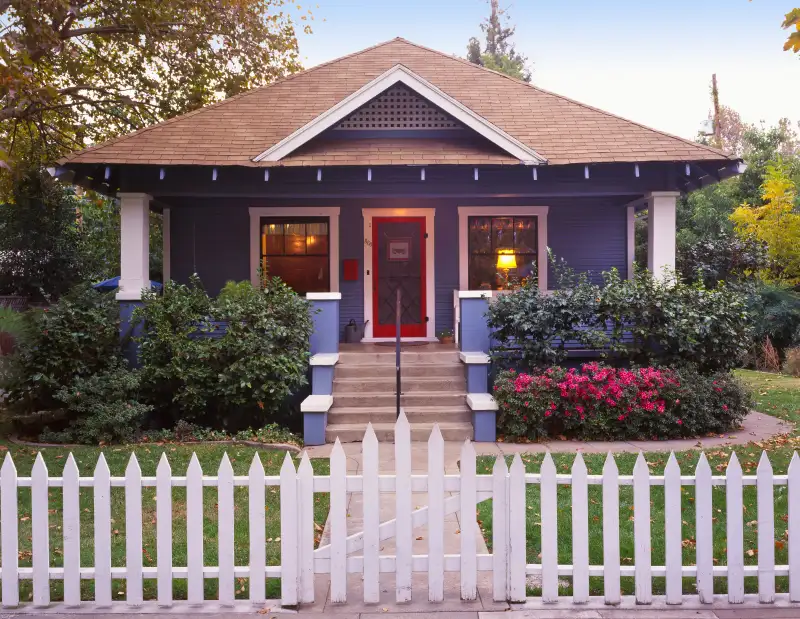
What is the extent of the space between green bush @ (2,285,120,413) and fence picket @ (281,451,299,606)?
20.8 feet

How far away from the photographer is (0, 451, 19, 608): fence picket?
4105 millimetres

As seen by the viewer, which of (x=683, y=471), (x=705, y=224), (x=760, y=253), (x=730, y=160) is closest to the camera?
(x=683, y=471)

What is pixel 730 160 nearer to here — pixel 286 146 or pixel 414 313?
pixel 414 313

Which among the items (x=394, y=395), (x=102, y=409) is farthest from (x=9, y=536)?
(x=394, y=395)

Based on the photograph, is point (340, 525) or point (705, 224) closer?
point (340, 525)

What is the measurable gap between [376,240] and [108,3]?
26.5 feet

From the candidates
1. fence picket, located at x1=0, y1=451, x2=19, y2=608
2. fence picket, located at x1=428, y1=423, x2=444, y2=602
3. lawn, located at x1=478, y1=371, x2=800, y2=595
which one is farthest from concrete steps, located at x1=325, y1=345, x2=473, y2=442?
fence picket, located at x1=0, y1=451, x2=19, y2=608

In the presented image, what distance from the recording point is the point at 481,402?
9508 millimetres

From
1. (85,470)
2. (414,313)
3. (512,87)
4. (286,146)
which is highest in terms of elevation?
(512,87)

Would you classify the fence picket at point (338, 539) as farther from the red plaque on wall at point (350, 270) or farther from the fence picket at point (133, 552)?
the red plaque on wall at point (350, 270)

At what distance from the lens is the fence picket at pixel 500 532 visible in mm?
4152

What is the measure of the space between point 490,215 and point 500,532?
33.3 ft

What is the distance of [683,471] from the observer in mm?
7367

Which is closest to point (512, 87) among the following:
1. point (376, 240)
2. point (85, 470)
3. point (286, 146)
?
point (376, 240)
